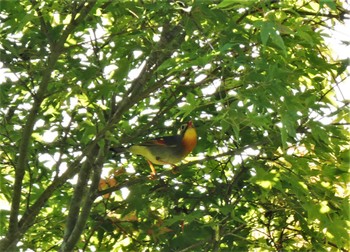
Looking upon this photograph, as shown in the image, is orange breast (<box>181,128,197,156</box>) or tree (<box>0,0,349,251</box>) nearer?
tree (<box>0,0,349,251</box>)

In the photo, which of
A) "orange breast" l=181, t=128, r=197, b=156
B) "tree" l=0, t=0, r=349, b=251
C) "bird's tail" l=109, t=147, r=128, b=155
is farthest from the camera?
"bird's tail" l=109, t=147, r=128, b=155

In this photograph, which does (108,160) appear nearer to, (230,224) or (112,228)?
(112,228)

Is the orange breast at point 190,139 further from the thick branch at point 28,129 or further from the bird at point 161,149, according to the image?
the thick branch at point 28,129

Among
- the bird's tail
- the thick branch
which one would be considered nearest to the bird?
the bird's tail

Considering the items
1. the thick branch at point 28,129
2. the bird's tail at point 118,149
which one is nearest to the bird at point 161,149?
the bird's tail at point 118,149

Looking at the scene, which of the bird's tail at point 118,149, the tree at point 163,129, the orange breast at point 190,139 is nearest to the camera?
the tree at point 163,129

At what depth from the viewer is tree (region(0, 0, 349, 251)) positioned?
499 cm

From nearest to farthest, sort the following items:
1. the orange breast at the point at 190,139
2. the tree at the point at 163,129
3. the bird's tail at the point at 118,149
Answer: the tree at the point at 163,129, the orange breast at the point at 190,139, the bird's tail at the point at 118,149

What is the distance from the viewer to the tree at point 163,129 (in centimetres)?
499

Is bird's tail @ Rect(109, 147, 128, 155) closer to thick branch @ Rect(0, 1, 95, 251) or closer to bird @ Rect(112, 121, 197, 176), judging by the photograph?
bird @ Rect(112, 121, 197, 176)

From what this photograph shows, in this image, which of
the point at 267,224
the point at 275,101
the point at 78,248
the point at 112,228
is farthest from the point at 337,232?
the point at 78,248

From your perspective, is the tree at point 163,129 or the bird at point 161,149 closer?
the tree at point 163,129

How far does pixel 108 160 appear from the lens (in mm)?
6676

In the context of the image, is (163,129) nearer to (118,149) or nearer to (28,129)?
(118,149)
